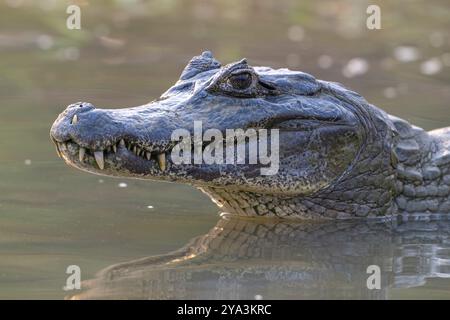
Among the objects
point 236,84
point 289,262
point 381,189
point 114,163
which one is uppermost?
point 236,84

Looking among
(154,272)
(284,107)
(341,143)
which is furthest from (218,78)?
(154,272)

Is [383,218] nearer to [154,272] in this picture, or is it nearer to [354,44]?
[154,272]

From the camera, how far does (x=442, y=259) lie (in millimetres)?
7199

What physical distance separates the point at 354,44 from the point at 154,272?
9.80 metres

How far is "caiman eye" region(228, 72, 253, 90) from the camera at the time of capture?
759cm

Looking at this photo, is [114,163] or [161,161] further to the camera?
[161,161]

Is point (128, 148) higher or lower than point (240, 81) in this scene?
lower

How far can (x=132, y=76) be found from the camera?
529 inches

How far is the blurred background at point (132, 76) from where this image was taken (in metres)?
7.25

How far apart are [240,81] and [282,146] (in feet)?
1.76

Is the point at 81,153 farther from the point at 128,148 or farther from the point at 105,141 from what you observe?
the point at 128,148

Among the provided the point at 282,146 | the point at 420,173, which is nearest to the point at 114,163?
the point at 282,146

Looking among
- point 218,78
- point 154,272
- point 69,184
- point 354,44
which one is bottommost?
point 154,272

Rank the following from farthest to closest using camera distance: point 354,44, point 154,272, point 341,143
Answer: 1. point 354,44
2. point 341,143
3. point 154,272
